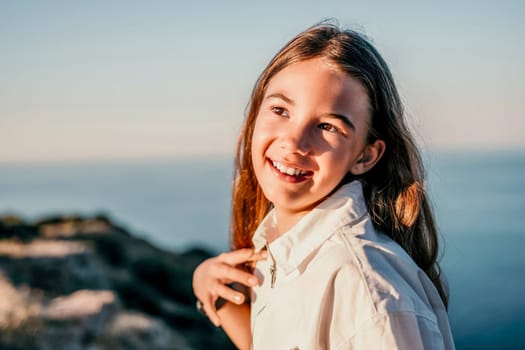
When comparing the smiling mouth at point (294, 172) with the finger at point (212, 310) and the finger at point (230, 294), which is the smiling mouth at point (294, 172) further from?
the finger at point (212, 310)

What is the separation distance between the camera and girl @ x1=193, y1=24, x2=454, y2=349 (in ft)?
5.05

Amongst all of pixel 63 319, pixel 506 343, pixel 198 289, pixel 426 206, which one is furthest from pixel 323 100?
pixel 506 343

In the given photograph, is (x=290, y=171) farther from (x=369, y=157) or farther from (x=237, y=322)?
(x=237, y=322)

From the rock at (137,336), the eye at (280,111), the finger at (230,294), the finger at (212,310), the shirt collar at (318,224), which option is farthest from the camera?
the rock at (137,336)

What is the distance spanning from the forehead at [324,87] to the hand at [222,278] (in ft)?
1.91

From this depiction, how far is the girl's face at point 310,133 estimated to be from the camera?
181 cm

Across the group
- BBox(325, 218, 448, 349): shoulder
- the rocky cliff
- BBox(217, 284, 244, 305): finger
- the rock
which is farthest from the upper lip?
the rock

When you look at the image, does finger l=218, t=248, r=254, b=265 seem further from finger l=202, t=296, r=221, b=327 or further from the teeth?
the teeth

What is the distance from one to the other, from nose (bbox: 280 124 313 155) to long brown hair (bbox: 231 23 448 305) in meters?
0.20

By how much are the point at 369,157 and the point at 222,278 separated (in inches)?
26.7

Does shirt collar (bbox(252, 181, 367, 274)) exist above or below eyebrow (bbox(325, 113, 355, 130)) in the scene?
below

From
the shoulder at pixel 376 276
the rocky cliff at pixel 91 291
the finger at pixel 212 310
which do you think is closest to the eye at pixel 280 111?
the shoulder at pixel 376 276

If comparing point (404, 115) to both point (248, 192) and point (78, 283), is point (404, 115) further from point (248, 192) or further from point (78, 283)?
point (78, 283)

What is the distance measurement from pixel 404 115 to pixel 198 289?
0.97 m
